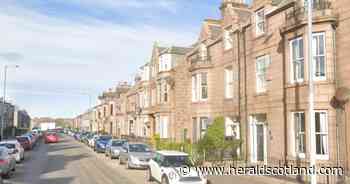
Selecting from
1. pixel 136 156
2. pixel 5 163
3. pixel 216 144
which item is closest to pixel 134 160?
pixel 136 156

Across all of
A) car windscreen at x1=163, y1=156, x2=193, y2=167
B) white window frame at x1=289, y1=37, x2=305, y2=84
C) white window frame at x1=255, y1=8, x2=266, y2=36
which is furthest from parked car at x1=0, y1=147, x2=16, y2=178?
white window frame at x1=255, y1=8, x2=266, y2=36

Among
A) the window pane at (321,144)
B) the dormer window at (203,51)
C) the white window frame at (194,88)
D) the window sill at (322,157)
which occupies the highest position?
the dormer window at (203,51)

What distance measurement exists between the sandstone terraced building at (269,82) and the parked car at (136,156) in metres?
6.08

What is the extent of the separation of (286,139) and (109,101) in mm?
73663

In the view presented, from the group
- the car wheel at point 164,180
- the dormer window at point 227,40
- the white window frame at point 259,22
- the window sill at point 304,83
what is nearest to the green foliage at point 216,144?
the dormer window at point 227,40

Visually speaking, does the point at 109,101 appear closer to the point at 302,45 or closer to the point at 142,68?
the point at 142,68

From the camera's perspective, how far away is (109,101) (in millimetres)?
92000

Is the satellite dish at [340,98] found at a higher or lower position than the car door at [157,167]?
higher

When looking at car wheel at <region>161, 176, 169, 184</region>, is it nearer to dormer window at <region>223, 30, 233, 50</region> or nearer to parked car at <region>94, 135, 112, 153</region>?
dormer window at <region>223, 30, 233, 50</region>

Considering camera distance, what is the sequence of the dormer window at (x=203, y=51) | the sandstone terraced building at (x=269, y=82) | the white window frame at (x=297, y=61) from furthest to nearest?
the dormer window at (x=203, y=51) → the white window frame at (x=297, y=61) → the sandstone terraced building at (x=269, y=82)

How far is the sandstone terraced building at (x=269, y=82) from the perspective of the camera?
18.5 m

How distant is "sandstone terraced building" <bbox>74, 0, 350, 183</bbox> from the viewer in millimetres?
18516

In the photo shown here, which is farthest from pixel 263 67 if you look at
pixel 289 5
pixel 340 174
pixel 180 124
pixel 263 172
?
pixel 180 124

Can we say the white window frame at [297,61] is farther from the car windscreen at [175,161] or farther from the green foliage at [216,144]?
the green foliage at [216,144]
